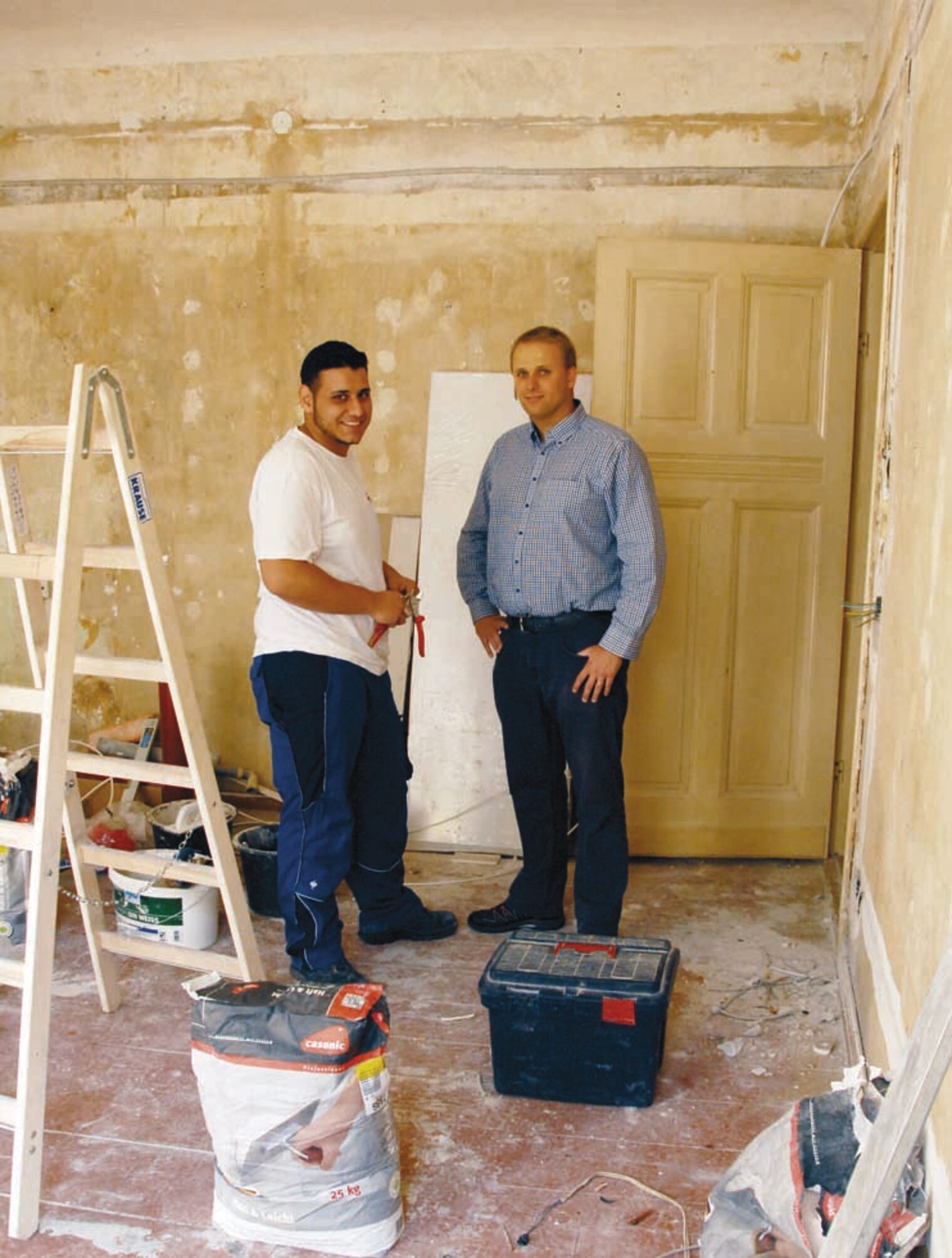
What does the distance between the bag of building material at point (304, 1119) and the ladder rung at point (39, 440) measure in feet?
3.60

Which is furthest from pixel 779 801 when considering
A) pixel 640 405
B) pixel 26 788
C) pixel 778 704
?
pixel 26 788

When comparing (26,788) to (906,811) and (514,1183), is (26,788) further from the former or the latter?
(906,811)

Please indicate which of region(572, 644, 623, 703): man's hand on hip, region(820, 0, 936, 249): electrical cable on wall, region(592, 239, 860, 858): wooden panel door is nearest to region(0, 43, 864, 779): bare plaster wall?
region(820, 0, 936, 249): electrical cable on wall

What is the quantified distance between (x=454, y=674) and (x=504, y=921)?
1023 millimetres

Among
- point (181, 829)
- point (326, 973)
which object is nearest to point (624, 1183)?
point (326, 973)

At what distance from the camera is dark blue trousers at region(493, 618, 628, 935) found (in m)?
3.07

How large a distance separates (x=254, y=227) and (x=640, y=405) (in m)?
1.60

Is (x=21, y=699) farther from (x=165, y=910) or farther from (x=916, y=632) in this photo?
(x=916, y=632)

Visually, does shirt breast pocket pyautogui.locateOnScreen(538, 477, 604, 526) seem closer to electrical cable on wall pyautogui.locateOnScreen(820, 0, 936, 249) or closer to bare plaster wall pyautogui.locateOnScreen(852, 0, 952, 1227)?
bare plaster wall pyautogui.locateOnScreen(852, 0, 952, 1227)

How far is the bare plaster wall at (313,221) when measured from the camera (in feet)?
12.7

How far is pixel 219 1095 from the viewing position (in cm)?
194

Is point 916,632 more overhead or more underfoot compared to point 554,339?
more underfoot

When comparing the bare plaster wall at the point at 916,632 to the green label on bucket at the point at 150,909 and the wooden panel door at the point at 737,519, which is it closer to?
the wooden panel door at the point at 737,519

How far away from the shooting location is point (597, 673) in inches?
119
